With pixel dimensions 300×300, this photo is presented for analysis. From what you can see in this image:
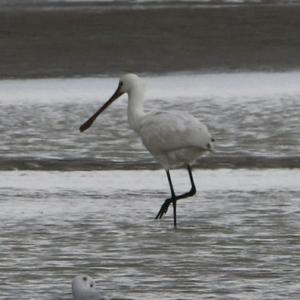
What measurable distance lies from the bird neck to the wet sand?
28.7ft

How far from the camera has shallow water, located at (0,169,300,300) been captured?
8836 mm

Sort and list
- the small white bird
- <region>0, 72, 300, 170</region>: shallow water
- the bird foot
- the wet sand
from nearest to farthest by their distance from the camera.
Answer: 1. the small white bird
2. the bird foot
3. <region>0, 72, 300, 170</region>: shallow water
4. the wet sand

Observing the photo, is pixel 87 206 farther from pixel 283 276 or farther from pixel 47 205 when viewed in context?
pixel 283 276

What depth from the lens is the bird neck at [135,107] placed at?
12.1 metres

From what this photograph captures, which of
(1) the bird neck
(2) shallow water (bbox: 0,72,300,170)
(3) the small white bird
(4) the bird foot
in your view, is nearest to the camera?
(3) the small white bird

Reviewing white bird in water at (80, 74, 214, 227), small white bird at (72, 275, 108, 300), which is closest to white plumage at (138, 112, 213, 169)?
white bird in water at (80, 74, 214, 227)

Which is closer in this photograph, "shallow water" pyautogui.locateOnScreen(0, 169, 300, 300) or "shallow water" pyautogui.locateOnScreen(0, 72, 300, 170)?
"shallow water" pyautogui.locateOnScreen(0, 169, 300, 300)

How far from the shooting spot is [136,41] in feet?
77.4

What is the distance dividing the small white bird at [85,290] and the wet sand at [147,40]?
43.5ft

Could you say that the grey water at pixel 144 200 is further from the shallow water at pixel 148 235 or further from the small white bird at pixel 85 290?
the small white bird at pixel 85 290

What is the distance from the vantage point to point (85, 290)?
7688 mm

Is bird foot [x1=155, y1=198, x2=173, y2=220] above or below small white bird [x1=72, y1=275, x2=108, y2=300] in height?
below

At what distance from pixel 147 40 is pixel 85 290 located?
52.9ft

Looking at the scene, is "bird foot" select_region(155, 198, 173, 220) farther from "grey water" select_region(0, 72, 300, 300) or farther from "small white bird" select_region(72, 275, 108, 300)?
"small white bird" select_region(72, 275, 108, 300)
